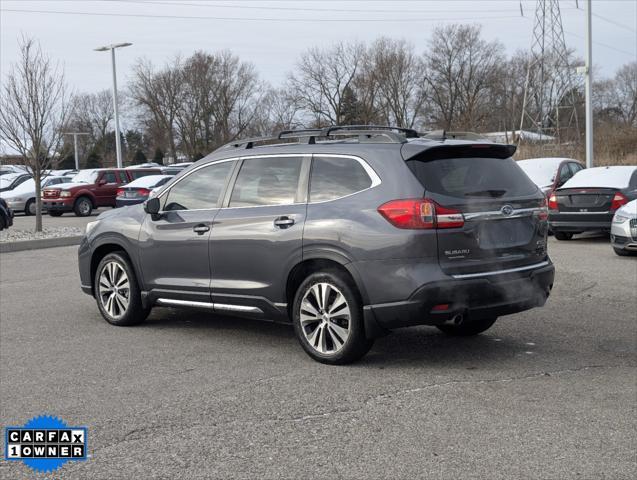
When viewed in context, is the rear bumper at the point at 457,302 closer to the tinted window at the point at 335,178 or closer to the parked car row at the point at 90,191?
the tinted window at the point at 335,178

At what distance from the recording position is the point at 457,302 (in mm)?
5699

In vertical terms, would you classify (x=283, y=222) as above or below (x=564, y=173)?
below

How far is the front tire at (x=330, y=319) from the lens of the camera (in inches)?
235

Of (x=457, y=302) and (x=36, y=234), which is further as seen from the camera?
(x=36, y=234)

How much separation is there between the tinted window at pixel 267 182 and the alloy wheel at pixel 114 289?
65.6 inches

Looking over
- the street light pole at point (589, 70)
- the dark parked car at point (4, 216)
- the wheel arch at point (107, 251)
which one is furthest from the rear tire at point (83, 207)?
the wheel arch at point (107, 251)

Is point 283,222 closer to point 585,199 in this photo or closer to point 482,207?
point 482,207

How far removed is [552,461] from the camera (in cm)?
410

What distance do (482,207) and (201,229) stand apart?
255 centimetres

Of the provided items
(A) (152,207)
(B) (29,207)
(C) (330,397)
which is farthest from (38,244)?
(B) (29,207)

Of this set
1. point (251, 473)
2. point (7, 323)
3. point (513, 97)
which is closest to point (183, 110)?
point (513, 97)

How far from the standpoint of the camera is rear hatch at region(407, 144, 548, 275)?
18.8 ft

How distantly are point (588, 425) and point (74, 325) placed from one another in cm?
529

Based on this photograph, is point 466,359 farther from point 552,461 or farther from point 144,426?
point 144,426
